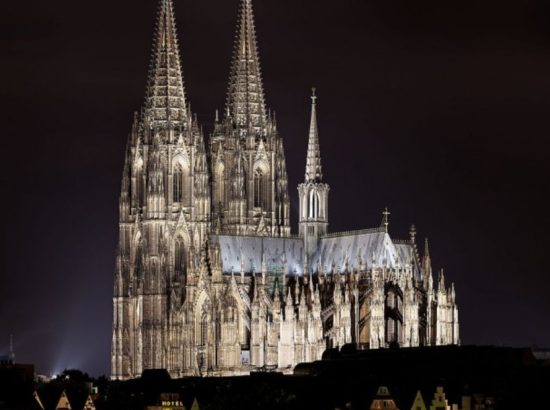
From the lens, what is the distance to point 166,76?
16450cm

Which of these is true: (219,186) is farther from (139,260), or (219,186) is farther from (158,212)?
(139,260)

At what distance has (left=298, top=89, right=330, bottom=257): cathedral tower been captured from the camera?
553 ft

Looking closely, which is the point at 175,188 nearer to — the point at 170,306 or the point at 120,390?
the point at 170,306

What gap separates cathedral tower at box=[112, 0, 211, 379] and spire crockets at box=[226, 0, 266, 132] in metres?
5.53

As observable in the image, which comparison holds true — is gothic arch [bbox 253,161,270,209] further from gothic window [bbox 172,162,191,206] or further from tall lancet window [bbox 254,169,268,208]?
gothic window [bbox 172,162,191,206]

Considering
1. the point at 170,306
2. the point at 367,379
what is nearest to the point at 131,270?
the point at 170,306

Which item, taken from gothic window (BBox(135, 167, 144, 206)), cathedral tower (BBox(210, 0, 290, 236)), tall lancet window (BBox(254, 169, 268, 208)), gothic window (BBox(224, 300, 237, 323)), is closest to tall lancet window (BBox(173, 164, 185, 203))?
gothic window (BBox(135, 167, 144, 206))

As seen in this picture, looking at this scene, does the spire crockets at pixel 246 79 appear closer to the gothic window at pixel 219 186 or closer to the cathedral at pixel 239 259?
the cathedral at pixel 239 259

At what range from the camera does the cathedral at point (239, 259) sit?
159 metres

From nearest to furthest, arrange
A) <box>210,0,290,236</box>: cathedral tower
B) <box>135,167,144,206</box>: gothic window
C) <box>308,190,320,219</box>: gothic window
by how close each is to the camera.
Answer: <box>135,167,144,206</box>: gothic window → <box>308,190,320,219</box>: gothic window → <box>210,0,290,236</box>: cathedral tower

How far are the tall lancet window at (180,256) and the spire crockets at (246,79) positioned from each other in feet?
38.9

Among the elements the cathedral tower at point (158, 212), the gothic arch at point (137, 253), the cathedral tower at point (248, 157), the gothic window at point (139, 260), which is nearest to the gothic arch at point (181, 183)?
the cathedral tower at point (158, 212)

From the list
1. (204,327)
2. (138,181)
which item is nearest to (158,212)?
(138,181)

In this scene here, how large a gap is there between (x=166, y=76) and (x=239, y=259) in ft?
45.2
